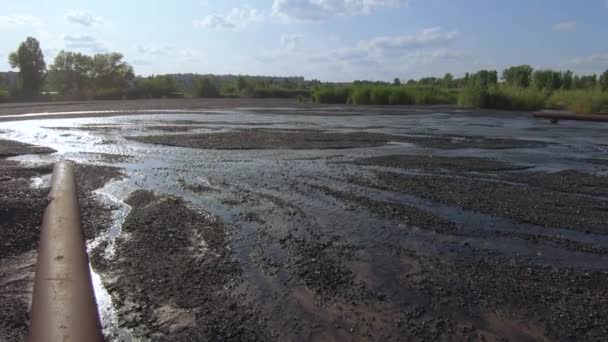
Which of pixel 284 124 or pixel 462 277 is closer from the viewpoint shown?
pixel 462 277

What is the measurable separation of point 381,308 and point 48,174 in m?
8.53

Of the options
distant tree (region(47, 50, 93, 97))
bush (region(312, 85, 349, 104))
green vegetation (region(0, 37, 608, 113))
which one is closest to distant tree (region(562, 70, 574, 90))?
green vegetation (region(0, 37, 608, 113))

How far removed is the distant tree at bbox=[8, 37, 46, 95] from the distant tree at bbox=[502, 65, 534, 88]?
64017 millimetres

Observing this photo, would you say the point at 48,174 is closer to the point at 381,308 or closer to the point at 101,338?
the point at 101,338

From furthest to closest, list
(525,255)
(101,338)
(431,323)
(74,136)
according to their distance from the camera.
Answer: (74,136) → (525,255) → (431,323) → (101,338)

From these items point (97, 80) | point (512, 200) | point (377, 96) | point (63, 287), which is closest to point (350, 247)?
point (63, 287)

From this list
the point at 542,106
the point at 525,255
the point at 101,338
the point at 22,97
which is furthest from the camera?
the point at 22,97

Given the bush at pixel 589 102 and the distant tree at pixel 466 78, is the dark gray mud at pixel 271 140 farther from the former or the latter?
the distant tree at pixel 466 78

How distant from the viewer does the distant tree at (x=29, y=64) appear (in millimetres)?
68375

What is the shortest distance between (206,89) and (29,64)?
2660cm

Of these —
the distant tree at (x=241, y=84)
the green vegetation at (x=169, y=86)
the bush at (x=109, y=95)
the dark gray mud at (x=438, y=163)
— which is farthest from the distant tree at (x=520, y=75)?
the dark gray mud at (x=438, y=163)

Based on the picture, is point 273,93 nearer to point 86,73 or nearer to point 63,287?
point 86,73

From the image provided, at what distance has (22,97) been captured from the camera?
5541 centimetres

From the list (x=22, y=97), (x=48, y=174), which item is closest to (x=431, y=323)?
(x=48, y=174)
